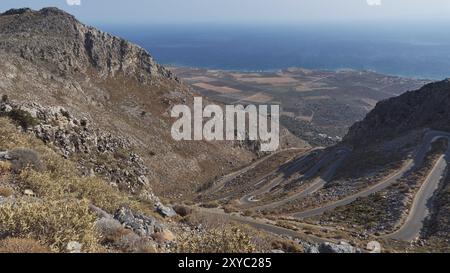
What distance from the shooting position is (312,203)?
45031 mm

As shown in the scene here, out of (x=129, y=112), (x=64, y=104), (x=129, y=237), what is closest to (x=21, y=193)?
(x=129, y=237)

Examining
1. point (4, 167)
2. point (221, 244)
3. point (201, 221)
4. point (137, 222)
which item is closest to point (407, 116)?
point (201, 221)

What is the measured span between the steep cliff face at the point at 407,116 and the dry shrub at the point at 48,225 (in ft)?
220

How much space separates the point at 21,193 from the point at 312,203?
113 feet

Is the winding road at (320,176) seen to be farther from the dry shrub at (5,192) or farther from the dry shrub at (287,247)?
the dry shrub at (5,192)

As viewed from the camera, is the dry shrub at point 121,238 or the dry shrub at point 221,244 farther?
the dry shrub at point 121,238

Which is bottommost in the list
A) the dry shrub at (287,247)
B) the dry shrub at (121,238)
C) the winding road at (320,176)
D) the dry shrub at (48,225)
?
the winding road at (320,176)

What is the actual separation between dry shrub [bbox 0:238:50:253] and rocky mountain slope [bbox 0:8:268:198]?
105ft

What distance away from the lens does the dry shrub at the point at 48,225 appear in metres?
10.1

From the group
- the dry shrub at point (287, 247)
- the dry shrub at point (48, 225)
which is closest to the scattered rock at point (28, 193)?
the dry shrub at point (48, 225)

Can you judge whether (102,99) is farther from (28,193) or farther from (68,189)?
(28,193)

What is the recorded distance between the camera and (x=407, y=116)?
77812 millimetres

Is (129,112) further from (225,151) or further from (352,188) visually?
(352,188)

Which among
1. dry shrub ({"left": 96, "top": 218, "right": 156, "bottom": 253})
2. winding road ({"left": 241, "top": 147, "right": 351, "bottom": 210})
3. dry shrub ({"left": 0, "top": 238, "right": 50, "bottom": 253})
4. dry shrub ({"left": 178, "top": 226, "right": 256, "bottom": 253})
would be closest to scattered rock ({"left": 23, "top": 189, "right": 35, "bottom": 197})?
dry shrub ({"left": 96, "top": 218, "right": 156, "bottom": 253})
